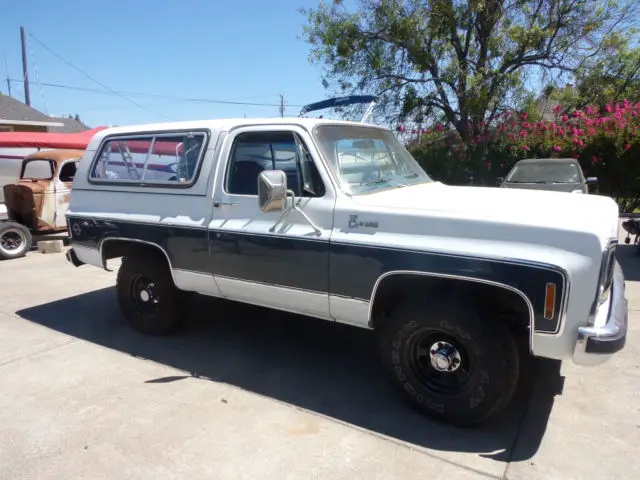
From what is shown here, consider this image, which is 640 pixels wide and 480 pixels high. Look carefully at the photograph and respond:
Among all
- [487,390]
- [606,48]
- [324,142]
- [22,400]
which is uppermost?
[606,48]

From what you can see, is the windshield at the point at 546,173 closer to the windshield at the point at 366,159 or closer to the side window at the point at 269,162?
the windshield at the point at 366,159

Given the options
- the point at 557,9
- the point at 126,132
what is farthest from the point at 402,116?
the point at 126,132

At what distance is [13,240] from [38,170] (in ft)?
5.01

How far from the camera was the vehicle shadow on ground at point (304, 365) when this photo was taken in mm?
3191

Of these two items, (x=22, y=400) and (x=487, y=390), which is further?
(x=22, y=400)

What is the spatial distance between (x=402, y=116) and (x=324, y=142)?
13043 millimetres

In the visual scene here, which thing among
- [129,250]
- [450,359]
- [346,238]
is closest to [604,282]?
[450,359]

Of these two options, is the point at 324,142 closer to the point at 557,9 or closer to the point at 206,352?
the point at 206,352

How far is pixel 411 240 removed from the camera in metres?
3.11

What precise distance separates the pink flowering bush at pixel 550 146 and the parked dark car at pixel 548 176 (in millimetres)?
2935

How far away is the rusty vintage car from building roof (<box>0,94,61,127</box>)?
17751 millimetres

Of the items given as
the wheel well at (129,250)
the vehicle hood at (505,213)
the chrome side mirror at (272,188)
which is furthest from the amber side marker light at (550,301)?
the wheel well at (129,250)

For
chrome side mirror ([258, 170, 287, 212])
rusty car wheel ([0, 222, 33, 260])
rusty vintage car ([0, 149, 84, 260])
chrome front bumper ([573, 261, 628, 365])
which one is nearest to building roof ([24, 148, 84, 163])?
rusty vintage car ([0, 149, 84, 260])

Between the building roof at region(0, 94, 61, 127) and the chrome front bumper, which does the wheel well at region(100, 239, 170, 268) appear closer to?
the chrome front bumper
